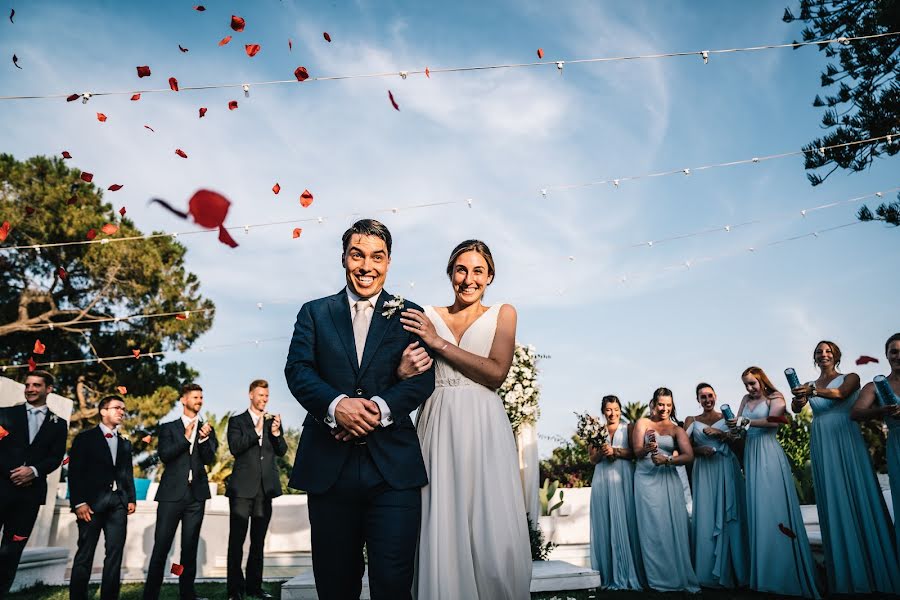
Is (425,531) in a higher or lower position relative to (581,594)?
higher

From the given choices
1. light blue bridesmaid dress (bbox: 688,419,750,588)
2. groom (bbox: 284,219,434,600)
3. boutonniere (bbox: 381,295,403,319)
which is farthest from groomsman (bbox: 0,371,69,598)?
light blue bridesmaid dress (bbox: 688,419,750,588)

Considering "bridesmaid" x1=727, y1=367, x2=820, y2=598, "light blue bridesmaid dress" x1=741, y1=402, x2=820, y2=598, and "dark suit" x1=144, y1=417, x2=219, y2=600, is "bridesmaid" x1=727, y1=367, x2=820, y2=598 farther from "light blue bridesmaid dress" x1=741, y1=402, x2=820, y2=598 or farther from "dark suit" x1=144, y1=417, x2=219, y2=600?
"dark suit" x1=144, y1=417, x2=219, y2=600

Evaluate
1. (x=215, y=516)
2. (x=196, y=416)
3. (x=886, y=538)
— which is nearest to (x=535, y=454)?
(x=886, y=538)

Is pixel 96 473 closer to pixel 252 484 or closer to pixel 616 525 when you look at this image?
pixel 252 484

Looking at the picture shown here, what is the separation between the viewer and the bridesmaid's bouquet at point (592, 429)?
24.6 ft

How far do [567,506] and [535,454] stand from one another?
12.2 feet

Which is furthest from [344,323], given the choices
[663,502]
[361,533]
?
[663,502]

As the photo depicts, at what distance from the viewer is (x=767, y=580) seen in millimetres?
6059

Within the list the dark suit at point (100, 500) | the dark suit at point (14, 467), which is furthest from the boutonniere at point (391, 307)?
the dark suit at point (14, 467)

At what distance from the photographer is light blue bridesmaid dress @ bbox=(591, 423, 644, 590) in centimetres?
719

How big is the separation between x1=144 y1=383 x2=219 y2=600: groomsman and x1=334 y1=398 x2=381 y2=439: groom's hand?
4.62m

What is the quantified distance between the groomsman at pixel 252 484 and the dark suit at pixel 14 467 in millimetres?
1612

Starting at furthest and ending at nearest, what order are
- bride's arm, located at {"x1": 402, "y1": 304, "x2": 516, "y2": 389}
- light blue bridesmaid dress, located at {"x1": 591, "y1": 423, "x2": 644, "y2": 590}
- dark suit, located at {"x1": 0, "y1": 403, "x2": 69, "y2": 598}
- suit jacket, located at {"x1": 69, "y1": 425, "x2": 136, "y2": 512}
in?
light blue bridesmaid dress, located at {"x1": 591, "y1": 423, "x2": 644, "y2": 590} → suit jacket, located at {"x1": 69, "y1": 425, "x2": 136, "y2": 512} → dark suit, located at {"x1": 0, "y1": 403, "x2": 69, "y2": 598} → bride's arm, located at {"x1": 402, "y1": 304, "x2": 516, "y2": 389}

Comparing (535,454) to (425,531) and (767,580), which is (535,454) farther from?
(425,531)
